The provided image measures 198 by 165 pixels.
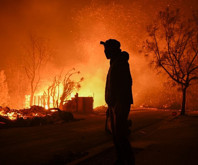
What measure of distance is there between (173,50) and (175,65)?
4.91 feet

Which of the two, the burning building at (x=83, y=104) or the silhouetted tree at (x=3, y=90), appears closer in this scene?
the burning building at (x=83, y=104)

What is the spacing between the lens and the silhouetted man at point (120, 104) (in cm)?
272

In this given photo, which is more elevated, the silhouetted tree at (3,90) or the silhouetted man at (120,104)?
the silhouetted tree at (3,90)

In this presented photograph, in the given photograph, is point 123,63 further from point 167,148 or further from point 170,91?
point 170,91

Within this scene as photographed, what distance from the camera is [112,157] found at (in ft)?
14.0

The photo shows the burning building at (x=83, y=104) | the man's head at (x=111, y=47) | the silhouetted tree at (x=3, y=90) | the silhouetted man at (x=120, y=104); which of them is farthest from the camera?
the silhouetted tree at (x=3, y=90)

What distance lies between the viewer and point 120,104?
2.72 metres

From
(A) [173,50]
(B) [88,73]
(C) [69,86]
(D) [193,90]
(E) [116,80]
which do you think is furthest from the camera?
(B) [88,73]

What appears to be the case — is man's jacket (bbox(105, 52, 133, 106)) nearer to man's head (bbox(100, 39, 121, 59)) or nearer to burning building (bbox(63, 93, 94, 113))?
man's head (bbox(100, 39, 121, 59))

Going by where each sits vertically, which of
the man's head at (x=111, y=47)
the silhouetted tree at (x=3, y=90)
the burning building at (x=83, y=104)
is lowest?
the burning building at (x=83, y=104)

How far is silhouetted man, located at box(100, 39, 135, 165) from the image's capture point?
2.72m

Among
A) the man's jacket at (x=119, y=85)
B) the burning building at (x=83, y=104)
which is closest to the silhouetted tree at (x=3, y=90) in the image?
the burning building at (x=83, y=104)

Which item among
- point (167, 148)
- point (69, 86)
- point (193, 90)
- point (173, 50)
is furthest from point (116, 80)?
point (193, 90)

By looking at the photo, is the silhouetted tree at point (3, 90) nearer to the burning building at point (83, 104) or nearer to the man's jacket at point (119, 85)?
the burning building at point (83, 104)
